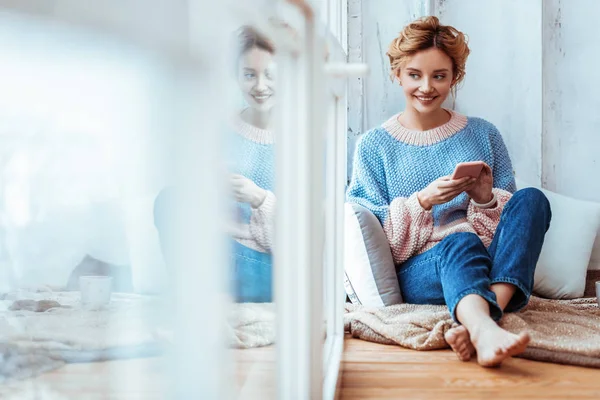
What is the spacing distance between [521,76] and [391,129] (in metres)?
0.59

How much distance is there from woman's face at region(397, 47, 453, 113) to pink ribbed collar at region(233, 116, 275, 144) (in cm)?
158

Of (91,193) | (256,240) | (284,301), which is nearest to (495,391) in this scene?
(284,301)

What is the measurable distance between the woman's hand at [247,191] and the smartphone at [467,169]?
141 cm

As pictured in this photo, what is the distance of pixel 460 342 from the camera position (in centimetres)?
157

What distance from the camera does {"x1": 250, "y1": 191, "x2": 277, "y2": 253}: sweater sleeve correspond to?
0.55 metres

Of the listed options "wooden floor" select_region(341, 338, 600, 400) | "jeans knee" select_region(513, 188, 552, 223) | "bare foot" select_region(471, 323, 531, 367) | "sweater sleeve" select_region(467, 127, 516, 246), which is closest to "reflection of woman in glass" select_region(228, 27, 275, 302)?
"wooden floor" select_region(341, 338, 600, 400)

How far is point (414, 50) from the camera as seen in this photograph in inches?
84.9

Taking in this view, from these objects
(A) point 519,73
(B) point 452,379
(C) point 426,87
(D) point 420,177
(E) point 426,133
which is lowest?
(B) point 452,379

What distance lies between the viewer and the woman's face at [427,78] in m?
2.17

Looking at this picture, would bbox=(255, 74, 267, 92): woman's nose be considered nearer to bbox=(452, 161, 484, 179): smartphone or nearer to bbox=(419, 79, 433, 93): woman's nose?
bbox=(452, 161, 484, 179): smartphone

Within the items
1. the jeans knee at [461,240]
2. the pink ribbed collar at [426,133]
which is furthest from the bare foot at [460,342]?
the pink ribbed collar at [426,133]

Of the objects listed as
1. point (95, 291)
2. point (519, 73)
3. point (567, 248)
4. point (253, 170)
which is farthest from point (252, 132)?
point (519, 73)

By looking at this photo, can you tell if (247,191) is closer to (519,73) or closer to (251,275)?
(251,275)

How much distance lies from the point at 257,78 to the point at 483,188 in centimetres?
162
